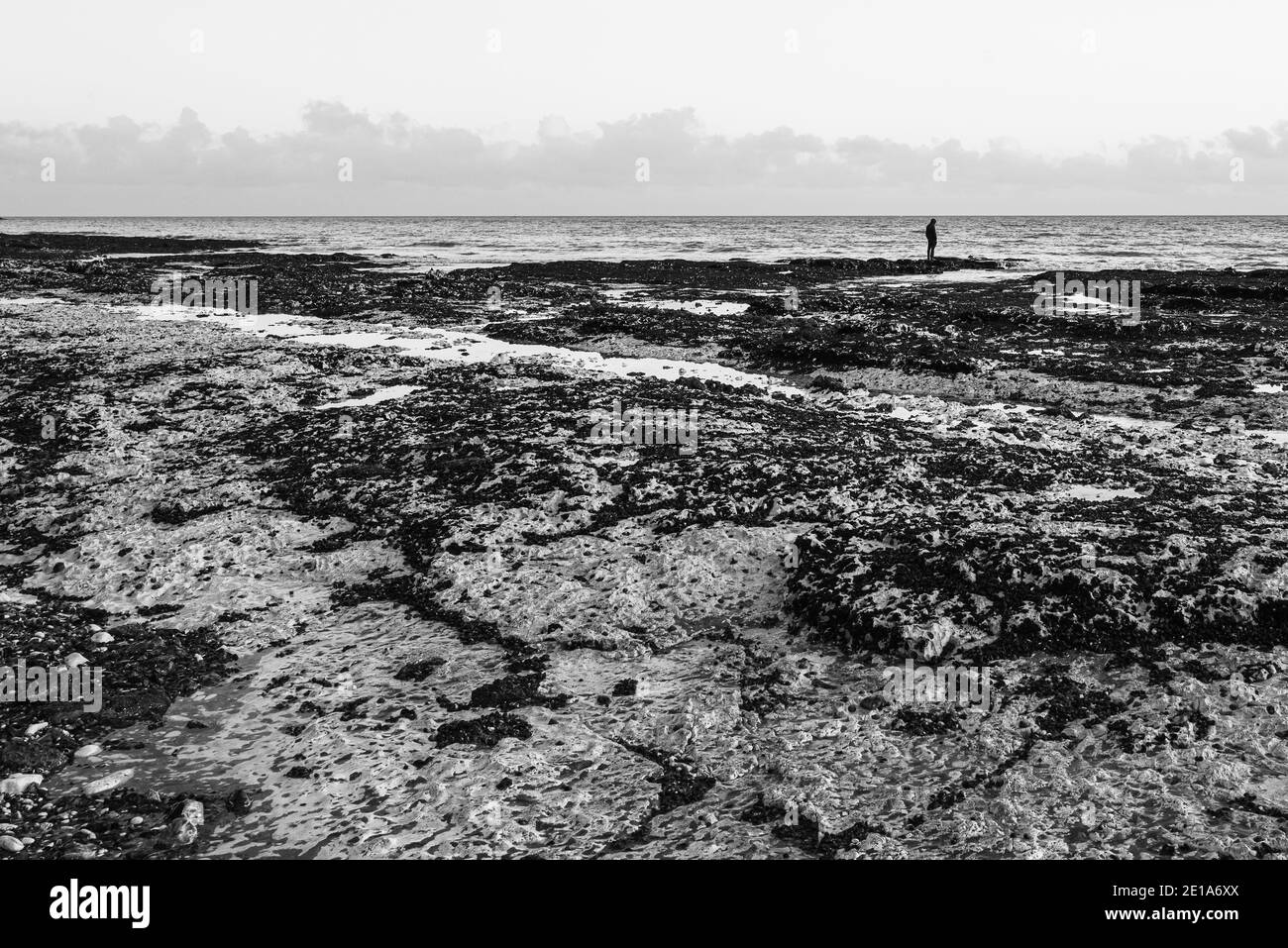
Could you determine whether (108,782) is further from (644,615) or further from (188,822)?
(644,615)

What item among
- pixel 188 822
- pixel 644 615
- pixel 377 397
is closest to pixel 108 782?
pixel 188 822

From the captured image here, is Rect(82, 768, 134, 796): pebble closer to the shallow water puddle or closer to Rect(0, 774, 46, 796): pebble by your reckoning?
Rect(0, 774, 46, 796): pebble

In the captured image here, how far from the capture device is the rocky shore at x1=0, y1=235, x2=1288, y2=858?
4387 mm

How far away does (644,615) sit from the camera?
6.45 meters

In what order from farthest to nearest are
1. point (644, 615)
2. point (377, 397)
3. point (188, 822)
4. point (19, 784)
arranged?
point (377, 397) → point (644, 615) → point (19, 784) → point (188, 822)

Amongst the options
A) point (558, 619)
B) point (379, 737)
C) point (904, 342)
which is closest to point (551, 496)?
point (558, 619)

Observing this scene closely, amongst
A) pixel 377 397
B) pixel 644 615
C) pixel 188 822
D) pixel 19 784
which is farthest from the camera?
pixel 377 397

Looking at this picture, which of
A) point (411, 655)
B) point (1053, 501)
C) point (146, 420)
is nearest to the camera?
point (411, 655)

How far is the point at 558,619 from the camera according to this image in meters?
6.43

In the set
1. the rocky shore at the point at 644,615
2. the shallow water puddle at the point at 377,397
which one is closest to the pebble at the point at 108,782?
the rocky shore at the point at 644,615

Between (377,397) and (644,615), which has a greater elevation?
(377,397)

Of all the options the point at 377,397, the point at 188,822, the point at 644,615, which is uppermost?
the point at 377,397

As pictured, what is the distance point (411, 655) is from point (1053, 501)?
223 inches
